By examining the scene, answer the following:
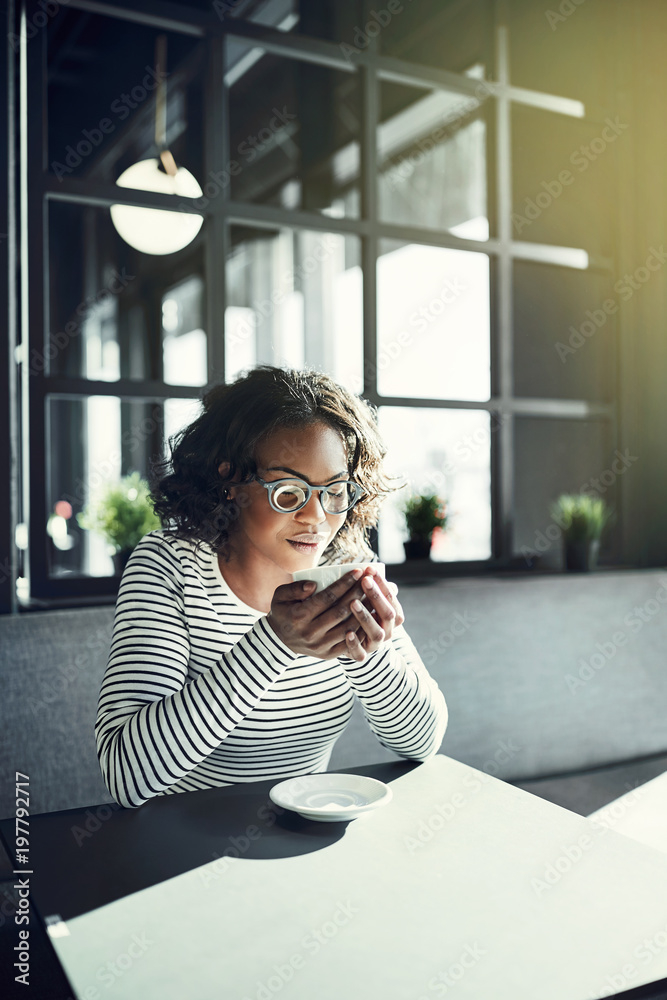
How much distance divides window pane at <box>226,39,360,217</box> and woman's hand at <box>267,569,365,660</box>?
11.0 feet

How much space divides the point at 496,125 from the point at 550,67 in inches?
17.4

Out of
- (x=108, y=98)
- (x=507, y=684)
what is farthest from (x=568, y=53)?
(x=108, y=98)

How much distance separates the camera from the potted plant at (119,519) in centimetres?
204

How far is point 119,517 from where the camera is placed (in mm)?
2039

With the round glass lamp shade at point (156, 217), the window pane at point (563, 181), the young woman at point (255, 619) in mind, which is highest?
the window pane at point (563, 181)

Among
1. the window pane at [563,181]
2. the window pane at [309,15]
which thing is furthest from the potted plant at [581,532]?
the window pane at [309,15]

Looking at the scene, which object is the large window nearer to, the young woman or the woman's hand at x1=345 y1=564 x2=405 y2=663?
the young woman

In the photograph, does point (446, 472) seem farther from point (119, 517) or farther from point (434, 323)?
point (119, 517)

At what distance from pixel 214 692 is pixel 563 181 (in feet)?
8.07

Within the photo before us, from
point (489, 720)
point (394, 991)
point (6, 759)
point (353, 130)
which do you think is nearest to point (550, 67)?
point (353, 130)


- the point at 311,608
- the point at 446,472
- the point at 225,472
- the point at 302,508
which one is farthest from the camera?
the point at 446,472

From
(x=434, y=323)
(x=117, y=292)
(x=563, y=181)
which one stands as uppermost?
(x=117, y=292)

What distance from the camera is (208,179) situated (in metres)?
2.13

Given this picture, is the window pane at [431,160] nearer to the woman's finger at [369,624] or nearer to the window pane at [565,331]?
the window pane at [565,331]
